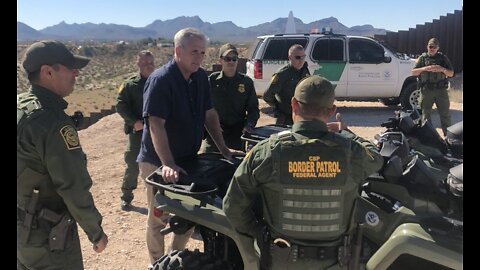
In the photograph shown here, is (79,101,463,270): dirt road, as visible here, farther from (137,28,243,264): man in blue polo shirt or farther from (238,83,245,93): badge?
(238,83,245,93): badge

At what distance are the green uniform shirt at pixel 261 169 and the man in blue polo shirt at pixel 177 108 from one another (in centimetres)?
61

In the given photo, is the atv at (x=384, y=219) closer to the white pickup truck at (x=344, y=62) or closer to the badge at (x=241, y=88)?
the badge at (x=241, y=88)

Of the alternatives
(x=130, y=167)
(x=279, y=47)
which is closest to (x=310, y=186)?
(x=130, y=167)

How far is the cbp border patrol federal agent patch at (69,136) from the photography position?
7.70 feet

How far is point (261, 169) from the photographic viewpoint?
2191 mm

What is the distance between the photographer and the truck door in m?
11.5

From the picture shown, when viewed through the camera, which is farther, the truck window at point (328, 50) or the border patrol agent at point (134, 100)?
the truck window at point (328, 50)

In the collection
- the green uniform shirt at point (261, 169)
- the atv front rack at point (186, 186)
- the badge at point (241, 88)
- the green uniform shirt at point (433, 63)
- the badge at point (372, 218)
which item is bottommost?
the badge at point (372, 218)

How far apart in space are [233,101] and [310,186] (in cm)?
286

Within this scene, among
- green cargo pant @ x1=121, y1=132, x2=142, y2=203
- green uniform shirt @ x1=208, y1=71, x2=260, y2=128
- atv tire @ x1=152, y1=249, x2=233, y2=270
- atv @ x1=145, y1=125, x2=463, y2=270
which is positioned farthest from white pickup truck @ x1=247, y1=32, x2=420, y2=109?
atv tire @ x1=152, y1=249, x2=233, y2=270

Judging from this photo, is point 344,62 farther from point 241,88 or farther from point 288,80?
point 241,88

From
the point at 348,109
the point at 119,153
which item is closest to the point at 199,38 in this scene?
the point at 119,153

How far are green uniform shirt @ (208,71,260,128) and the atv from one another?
6.89 feet

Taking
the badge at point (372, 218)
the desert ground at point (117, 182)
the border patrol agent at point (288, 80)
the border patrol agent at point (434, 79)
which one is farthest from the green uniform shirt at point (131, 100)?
the border patrol agent at point (434, 79)
